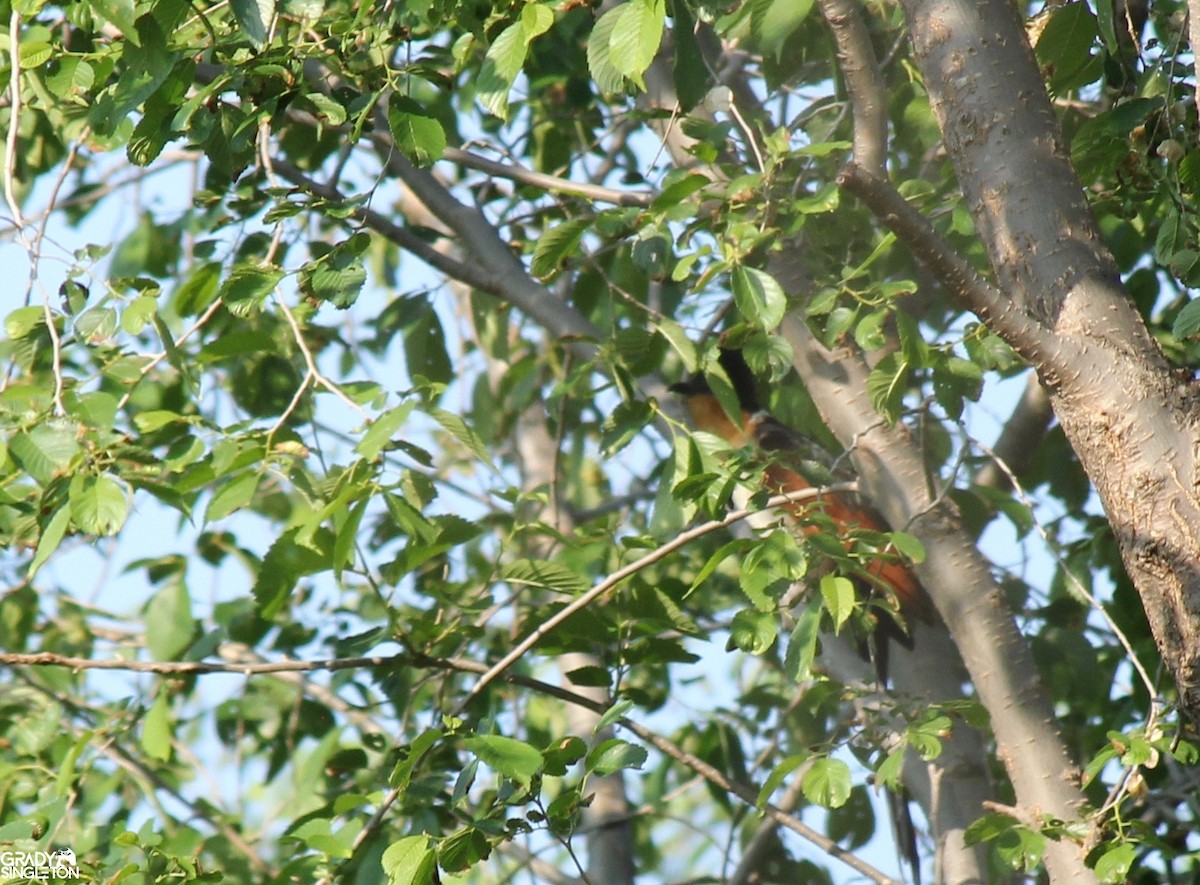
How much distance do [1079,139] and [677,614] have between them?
4.34 feet

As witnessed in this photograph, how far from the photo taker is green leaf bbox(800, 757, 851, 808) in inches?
96.7

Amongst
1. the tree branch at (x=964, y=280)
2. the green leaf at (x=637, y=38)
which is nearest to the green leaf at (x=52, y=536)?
the green leaf at (x=637, y=38)

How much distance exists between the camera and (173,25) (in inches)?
89.4

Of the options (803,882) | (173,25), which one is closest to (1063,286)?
(173,25)

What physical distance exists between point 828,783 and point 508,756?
64cm

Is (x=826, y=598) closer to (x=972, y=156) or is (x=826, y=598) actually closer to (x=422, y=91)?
(x=972, y=156)

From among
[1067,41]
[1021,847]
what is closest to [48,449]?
[1021,847]

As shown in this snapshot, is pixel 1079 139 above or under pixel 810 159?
under

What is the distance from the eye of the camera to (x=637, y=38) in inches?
88.6

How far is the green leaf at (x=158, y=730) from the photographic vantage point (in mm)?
3637

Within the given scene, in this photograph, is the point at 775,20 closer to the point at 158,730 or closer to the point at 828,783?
the point at 828,783

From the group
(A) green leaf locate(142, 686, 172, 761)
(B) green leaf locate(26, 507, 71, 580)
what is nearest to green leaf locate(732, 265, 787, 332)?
(B) green leaf locate(26, 507, 71, 580)

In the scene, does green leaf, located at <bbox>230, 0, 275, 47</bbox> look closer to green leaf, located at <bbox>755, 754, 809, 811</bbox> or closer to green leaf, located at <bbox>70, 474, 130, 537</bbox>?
green leaf, located at <bbox>70, 474, 130, 537</bbox>

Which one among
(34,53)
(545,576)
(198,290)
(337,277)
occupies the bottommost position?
(545,576)
